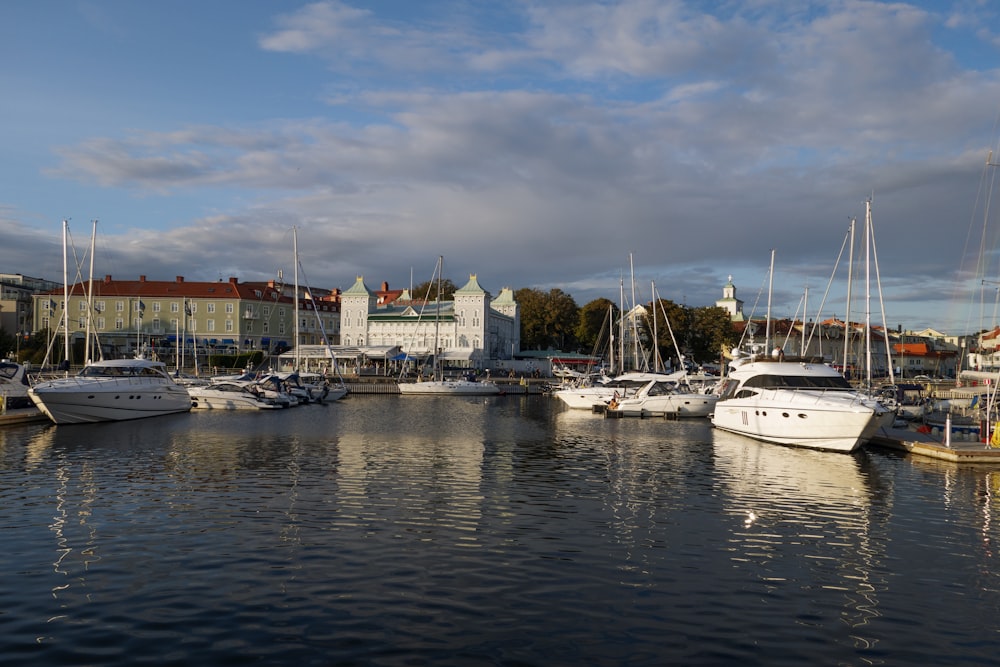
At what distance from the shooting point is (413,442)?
34562 millimetres

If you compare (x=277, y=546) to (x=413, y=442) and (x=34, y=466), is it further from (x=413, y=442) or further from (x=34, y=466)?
(x=413, y=442)

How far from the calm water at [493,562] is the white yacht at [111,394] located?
12690 mm

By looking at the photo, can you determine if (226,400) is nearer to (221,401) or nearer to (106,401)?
(221,401)

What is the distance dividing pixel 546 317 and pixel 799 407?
95947 millimetres

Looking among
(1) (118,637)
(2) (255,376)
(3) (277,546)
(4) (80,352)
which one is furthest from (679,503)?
(4) (80,352)

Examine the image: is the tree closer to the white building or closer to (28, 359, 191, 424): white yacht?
the white building

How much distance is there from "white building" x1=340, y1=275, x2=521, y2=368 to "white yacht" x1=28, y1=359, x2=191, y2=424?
188 ft

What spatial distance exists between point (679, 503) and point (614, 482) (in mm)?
3573

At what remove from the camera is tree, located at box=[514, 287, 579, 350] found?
418ft

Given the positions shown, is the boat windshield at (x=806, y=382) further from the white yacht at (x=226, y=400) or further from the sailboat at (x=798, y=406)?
the white yacht at (x=226, y=400)

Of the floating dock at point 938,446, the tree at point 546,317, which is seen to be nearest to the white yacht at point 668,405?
the floating dock at point 938,446

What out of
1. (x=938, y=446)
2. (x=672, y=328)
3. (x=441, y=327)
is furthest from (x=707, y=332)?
(x=938, y=446)

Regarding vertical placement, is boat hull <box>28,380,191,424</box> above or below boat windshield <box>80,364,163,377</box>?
below

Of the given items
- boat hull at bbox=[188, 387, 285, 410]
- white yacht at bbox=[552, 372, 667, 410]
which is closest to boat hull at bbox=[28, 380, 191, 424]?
boat hull at bbox=[188, 387, 285, 410]
